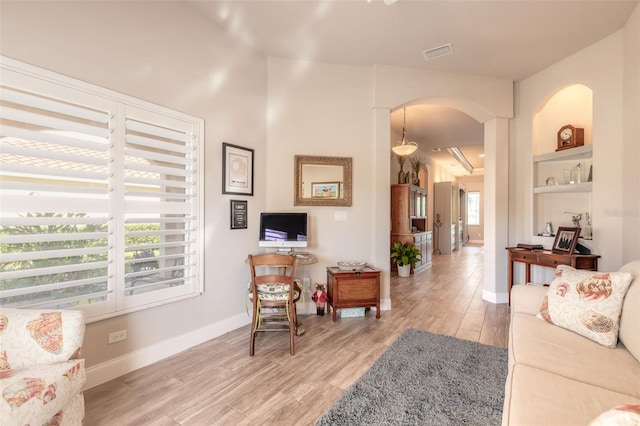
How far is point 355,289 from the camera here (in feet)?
11.1

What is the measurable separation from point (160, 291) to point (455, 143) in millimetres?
7154

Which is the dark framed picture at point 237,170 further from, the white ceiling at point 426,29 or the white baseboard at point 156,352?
the white baseboard at point 156,352

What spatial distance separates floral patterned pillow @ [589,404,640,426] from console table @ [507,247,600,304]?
121 inches

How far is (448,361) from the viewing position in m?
2.36

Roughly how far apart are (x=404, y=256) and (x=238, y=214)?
3.65 meters

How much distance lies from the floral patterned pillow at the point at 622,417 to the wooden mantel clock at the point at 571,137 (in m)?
3.90

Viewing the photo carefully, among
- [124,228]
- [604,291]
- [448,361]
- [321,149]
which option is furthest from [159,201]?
[604,291]

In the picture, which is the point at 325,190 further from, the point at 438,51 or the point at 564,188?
the point at 564,188

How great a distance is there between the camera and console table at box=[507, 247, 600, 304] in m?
3.15

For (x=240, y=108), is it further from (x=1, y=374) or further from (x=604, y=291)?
(x=604, y=291)

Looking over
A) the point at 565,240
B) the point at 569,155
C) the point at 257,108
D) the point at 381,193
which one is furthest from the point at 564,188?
the point at 257,108

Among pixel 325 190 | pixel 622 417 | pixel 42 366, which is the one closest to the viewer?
pixel 622 417

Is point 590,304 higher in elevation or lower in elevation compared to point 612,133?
lower

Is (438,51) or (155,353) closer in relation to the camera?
(155,353)
